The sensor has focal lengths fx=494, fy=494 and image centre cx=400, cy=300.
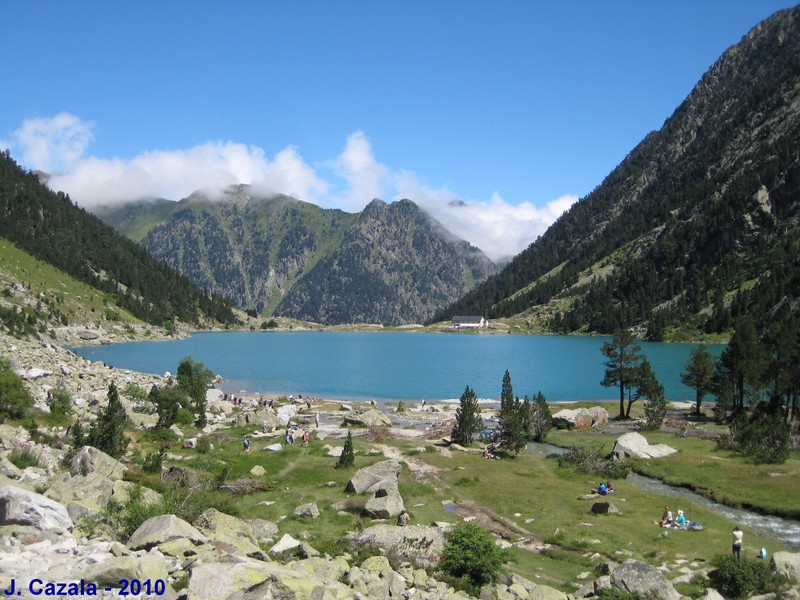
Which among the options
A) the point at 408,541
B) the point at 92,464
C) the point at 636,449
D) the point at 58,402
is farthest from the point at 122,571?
the point at 636,449

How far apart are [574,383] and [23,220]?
212 metres

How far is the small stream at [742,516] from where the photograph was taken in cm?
2584

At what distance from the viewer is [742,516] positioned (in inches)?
1160

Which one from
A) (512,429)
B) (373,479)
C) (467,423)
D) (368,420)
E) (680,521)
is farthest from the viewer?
(368,420)

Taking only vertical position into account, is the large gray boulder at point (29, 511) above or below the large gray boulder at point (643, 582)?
above

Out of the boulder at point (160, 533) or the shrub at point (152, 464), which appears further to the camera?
the shrub at point (152, 464)

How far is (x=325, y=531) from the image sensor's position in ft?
78.9

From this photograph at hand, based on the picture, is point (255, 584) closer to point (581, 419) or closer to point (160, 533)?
point (160, 533)

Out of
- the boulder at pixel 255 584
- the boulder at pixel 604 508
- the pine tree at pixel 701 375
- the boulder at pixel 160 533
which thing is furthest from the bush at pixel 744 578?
the pine tree at pixel 701 375

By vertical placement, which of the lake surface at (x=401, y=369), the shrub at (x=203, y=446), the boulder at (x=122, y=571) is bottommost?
the lake surface at (x=401, y=369)

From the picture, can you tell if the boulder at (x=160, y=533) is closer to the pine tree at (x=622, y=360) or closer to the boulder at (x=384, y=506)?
the boulder at (x=384, y=506)

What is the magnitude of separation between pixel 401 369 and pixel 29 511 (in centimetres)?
10905

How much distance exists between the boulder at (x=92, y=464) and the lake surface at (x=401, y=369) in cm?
6094

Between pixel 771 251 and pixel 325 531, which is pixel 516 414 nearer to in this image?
pixel 325 531
